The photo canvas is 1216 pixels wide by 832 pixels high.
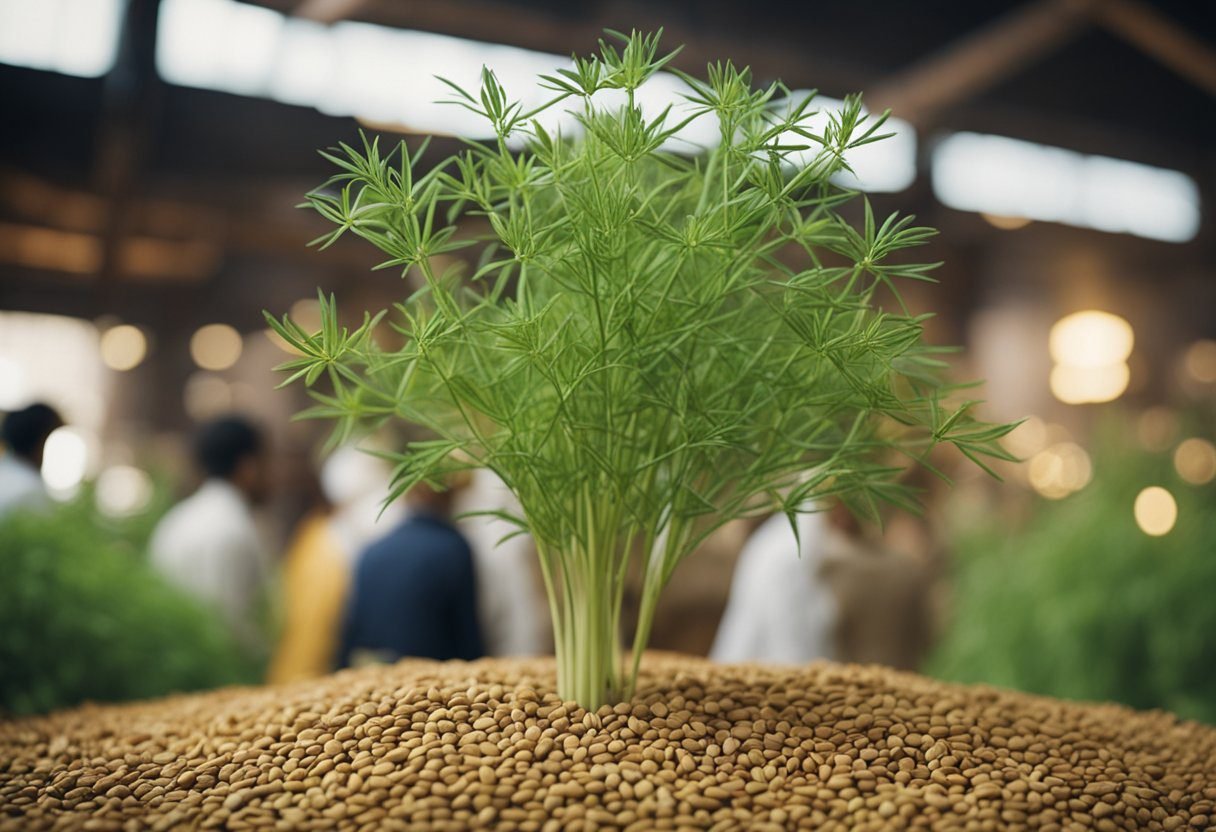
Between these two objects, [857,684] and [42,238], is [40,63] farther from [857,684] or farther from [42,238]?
[857,684]

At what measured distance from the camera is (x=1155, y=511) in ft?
8.63

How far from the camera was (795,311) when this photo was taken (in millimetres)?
1035

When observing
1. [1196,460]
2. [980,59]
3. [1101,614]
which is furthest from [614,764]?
[980,59]

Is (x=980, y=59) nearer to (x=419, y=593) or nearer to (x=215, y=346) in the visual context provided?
(x=419, y=593)

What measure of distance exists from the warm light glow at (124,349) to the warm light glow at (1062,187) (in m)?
5.18

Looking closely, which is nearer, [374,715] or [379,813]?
[379,813]

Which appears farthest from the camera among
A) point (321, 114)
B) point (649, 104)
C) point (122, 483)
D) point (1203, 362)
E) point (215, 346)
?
point (1203, 362)

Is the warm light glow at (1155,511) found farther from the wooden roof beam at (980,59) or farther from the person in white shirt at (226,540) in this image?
the person in white shirt at (226,540)

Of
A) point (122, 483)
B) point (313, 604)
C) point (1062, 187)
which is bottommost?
point (313, 604)

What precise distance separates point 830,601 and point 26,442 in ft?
6.63

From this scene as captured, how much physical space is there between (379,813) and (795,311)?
2.08ft

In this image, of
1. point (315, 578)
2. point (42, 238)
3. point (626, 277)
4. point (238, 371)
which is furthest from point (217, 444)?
point (238, 371)

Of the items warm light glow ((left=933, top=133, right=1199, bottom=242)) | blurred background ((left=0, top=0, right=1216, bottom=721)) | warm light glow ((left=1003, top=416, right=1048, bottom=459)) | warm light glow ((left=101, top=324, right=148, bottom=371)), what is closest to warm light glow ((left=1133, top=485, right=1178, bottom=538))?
blurred background ((left=0, top=0, right=1216, bottom=721))

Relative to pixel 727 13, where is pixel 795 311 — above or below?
below
